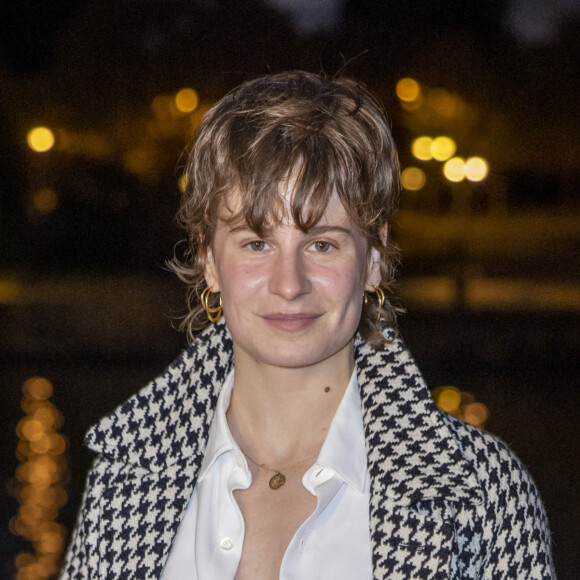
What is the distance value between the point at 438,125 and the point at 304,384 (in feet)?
31.8

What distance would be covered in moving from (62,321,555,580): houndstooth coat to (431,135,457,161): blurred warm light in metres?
9.76

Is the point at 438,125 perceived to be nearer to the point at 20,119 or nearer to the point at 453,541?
the point at 20,119

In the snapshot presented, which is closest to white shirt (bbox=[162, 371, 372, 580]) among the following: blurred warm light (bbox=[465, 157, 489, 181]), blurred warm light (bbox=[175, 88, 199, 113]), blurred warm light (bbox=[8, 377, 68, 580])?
blurred warm light (bbox=[8, 377, 68, 580])

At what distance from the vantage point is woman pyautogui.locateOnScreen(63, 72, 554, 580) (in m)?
1.52

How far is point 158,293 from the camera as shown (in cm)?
1017

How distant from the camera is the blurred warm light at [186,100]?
10.8 meters

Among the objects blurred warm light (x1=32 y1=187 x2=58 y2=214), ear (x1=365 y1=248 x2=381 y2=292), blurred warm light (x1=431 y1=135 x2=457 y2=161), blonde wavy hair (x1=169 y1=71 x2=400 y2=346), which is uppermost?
blurred warm light (x1=431 y1=135 x2=457 y2=161)

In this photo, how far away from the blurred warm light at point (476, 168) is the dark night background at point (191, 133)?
114mm

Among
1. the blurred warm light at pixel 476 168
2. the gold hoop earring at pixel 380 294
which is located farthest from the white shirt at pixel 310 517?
the blurred warm light at pixel 476 168

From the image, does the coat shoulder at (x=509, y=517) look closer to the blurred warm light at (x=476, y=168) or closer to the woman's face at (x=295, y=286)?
the woman's face at (x=295, y=286)

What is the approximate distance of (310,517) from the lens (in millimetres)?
1553

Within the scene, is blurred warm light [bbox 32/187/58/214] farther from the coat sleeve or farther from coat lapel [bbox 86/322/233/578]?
the coat sleeve

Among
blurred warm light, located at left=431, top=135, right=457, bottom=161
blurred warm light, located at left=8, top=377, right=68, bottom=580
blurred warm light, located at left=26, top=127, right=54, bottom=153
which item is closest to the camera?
blurred warm light, located at left=8, top=377, right=68, bottom=580

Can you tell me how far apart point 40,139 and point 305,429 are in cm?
964
